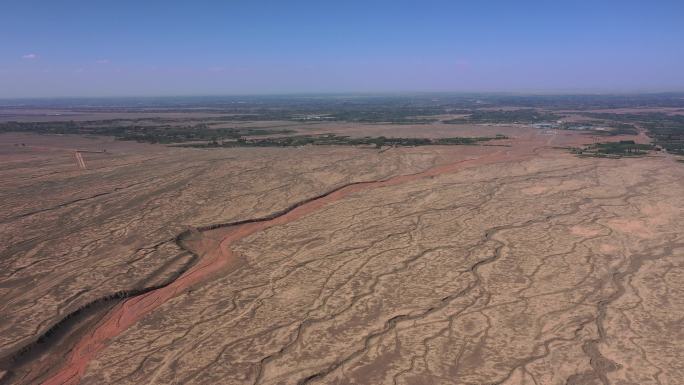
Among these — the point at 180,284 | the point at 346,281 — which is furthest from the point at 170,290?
the point at 346,281

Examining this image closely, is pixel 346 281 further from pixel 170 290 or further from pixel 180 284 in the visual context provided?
pixel 170 290

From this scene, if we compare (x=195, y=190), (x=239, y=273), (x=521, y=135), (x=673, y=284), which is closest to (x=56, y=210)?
(x=195, y=190)

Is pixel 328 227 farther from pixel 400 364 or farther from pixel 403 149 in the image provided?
pixel 403 149

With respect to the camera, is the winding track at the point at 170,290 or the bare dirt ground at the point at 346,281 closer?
the bare dirt ground at the point at 346,281

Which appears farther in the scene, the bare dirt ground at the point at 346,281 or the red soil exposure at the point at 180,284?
the red soil exposure at the point at 180,284
